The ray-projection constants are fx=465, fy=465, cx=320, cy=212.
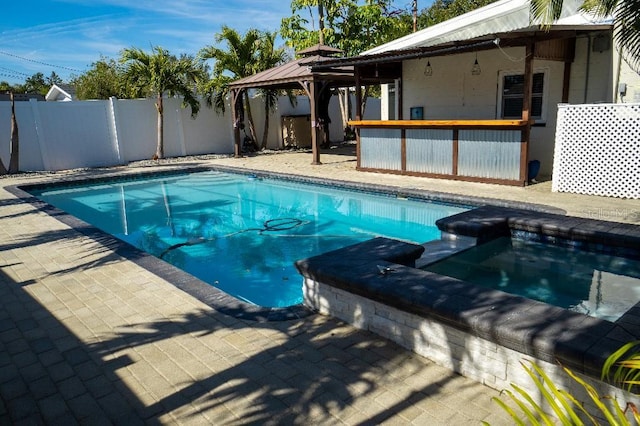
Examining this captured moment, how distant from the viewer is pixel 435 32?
12273 millimetres

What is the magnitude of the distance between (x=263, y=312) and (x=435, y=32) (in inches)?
415

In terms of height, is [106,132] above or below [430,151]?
above

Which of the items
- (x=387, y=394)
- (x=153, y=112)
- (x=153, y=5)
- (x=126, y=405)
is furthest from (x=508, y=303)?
(x=153, y=5)

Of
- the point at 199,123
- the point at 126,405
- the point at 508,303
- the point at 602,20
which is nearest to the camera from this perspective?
the point at 126,405

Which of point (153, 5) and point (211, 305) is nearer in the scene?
point (211, 305)

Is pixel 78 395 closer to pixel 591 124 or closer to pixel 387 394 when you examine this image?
pixel 387 394

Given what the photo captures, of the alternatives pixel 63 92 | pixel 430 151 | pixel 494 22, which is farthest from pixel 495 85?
pixel 63 92

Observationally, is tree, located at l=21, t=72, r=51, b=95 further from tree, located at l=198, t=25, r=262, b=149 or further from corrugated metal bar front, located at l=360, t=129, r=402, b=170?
corrugated metal bar front, located at l=360, t=129, r=402, b=170

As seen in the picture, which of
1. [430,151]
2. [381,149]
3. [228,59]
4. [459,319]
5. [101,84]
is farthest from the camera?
[101,84]

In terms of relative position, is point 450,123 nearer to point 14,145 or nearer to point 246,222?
point 246,222

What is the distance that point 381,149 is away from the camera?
12242 mm

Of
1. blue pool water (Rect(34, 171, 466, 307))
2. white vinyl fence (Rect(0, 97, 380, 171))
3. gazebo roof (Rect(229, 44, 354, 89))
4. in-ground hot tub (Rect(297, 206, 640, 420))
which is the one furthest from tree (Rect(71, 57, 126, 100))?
in-ground hot tub (Rect(297, 206, 640, 420))

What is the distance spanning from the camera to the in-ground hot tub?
2.59 m

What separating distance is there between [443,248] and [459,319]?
9.86ft
